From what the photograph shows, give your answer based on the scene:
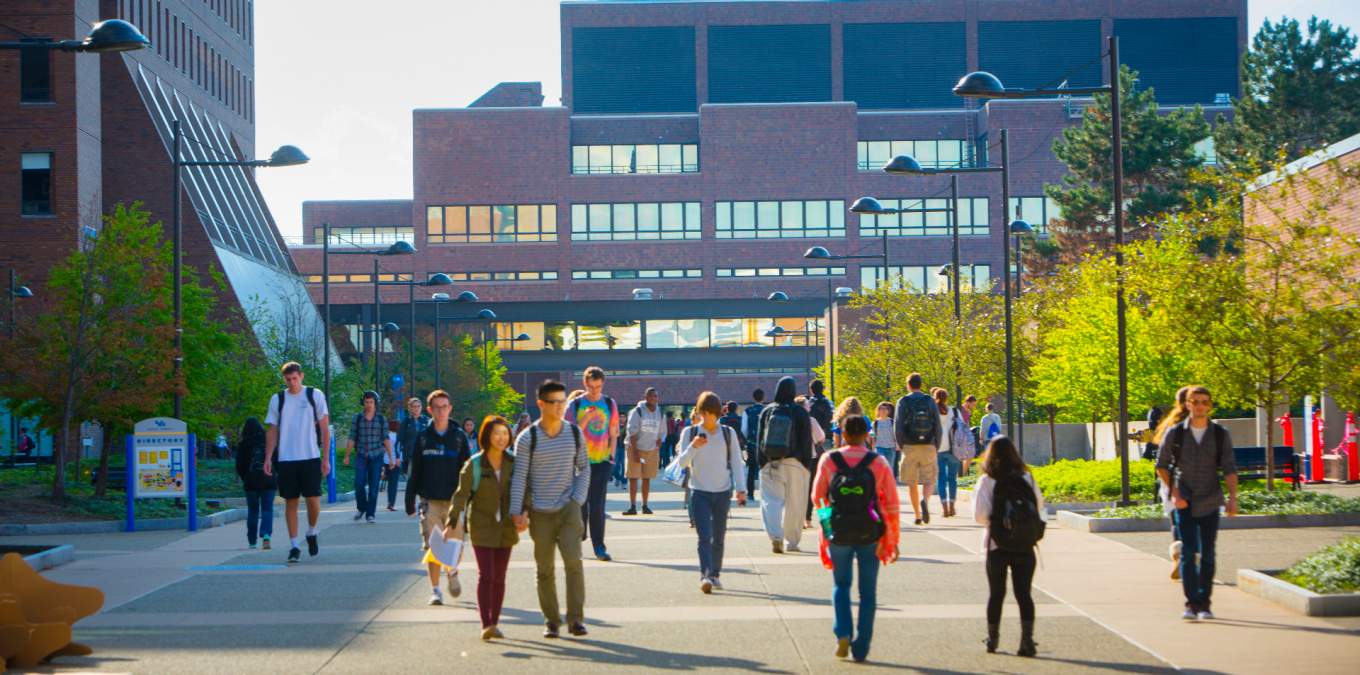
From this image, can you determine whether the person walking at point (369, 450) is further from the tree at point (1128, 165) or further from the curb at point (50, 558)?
the tree at point (1128, 165)

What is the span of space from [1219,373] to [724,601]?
9.99 m

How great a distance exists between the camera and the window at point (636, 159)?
286ft

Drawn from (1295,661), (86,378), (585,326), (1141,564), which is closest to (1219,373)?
(1141,564)

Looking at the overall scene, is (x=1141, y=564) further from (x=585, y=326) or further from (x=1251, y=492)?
(x=585, y=326)

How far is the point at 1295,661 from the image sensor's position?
31.7 ft

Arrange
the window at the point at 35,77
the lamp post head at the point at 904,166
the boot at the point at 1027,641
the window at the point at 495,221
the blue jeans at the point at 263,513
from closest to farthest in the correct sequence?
the boot at the point at 1027,641 < the blue jeans at the point at 263,513 < the lamp post head at the point at 904,166 < the window at the point at 35,77 < the window at the point at 495,221

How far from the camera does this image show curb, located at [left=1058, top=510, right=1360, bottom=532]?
18.6 metres

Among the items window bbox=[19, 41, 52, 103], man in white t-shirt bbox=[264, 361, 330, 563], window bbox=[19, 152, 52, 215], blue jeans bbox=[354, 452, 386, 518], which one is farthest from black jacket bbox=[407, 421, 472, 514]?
window bbox=[19, 41, 52, 103]

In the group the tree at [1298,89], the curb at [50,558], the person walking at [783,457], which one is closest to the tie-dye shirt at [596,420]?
the person walking at [783,457]

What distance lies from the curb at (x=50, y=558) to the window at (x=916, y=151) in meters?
71.6

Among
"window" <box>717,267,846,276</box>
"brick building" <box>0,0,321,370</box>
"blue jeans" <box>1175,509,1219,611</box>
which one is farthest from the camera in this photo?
"window" <box>717,267,846,276</box>

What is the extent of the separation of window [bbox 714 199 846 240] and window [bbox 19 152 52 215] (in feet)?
137

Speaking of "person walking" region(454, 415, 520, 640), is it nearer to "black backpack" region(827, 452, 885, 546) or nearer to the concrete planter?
"black backpack" region(827, 452, 885, 546)

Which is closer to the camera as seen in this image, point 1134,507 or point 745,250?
point 1134,507
